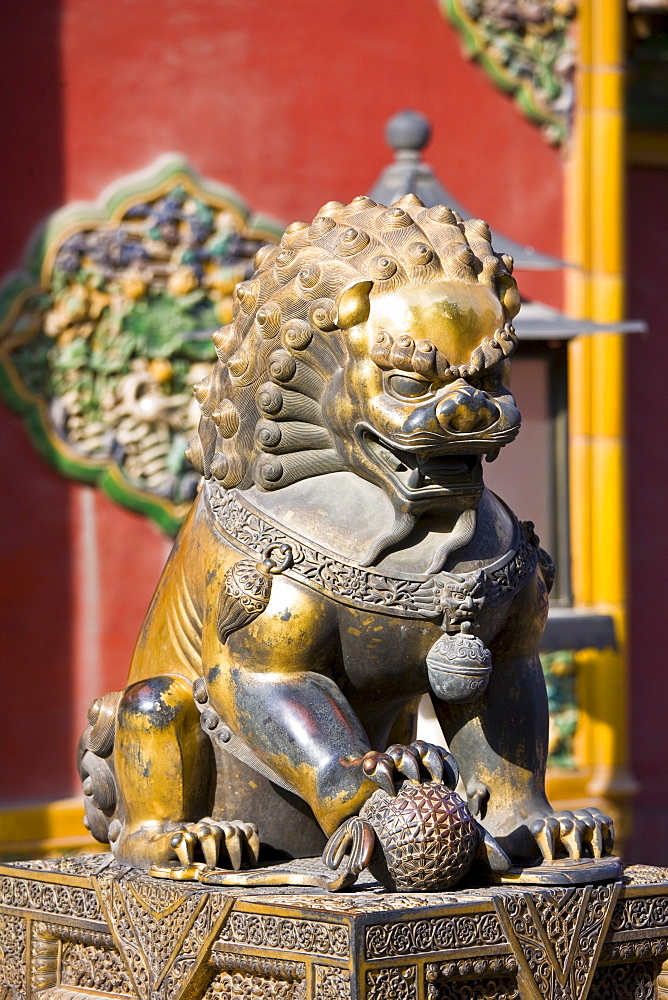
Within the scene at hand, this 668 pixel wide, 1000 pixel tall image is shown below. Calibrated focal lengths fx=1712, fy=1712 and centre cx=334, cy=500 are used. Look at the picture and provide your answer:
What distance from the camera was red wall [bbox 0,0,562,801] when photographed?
18.1ft

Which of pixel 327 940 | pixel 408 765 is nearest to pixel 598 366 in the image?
pixel 408 765

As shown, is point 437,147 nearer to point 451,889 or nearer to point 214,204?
point 214,204

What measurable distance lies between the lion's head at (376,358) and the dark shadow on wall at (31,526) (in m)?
3.15

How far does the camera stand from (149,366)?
567 centimetres

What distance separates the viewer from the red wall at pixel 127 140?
5508mm

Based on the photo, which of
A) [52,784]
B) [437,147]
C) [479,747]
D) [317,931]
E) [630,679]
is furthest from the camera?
[630,679]

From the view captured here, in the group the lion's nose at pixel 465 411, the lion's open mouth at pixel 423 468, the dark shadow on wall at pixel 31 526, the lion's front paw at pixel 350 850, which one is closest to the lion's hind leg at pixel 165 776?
the lion's front paw at pixel 350 850

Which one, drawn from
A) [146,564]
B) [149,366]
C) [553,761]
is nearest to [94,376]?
[149,366]

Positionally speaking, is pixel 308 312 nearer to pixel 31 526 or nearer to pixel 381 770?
pixel 381 770

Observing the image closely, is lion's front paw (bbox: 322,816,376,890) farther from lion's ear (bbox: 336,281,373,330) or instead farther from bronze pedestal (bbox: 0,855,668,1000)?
lion's ear (bbox: 336,281,373,330)

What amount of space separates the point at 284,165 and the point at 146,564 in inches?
56.7

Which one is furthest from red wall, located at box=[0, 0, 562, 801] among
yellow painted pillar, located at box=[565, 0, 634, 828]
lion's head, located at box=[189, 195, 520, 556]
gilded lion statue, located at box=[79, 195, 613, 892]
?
lion's head, located at box=[189, 195, 520, 556]

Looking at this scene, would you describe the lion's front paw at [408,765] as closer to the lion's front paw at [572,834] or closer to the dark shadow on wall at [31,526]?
the lion's front paw at [572,834]

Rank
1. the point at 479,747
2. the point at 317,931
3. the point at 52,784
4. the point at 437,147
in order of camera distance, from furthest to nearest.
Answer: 1. the point at 437,147
2. the point at 52,784
3. the point at 479,747
4. the point at 317,931
